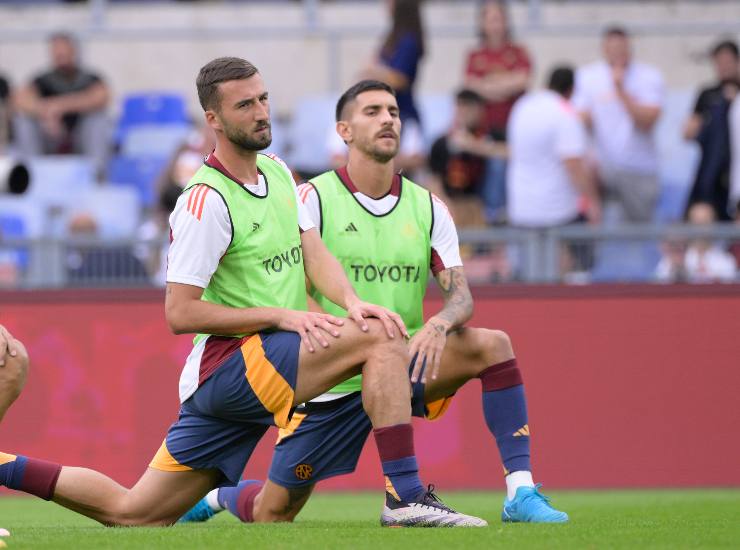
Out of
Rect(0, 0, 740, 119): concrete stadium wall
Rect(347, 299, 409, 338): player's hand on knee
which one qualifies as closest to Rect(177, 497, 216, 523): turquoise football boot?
Rect(347, 299, 409, 338): player's hand on knee

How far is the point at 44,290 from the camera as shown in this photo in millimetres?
10797

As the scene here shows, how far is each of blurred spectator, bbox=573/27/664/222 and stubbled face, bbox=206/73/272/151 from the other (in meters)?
6.63

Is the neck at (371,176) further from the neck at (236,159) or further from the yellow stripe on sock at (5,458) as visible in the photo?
the yellow stripe on sock at (5,458)

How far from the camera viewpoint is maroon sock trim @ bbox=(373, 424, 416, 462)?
603 centimetres

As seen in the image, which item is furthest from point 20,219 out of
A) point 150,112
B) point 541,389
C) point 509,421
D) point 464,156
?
point 509,421

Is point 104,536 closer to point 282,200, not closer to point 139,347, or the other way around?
point 282,200

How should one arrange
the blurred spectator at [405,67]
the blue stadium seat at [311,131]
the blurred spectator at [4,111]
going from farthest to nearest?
the blue stadium seat at [311,131] < the blurred spectator at [4,111] < the blurred spectator at [405,67]

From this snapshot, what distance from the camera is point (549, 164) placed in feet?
38.4

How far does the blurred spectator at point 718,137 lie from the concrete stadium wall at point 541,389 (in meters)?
1.78

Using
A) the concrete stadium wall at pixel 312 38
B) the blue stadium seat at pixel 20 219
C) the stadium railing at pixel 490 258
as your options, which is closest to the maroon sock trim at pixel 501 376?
the stadium railing at pixel 490 258

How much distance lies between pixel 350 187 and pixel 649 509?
2.48 meters

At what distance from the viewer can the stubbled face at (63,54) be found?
1384cm

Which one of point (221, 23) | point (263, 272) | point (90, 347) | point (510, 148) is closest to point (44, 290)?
point (90, 347)

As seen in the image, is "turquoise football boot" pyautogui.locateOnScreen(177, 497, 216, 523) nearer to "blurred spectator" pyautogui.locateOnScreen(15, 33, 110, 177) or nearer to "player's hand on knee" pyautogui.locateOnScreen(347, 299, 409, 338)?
"player's hand on knee" pyautogui.locateOnScreen(347, 299, 409, 338)
